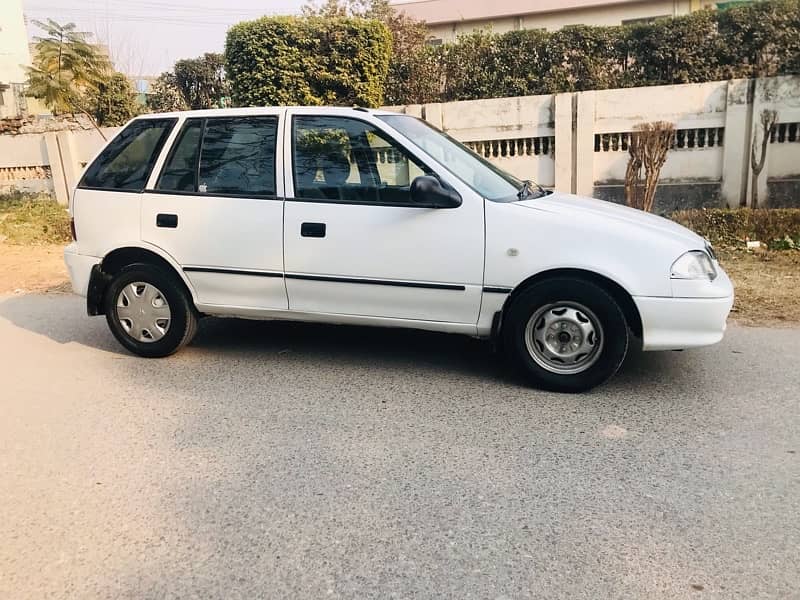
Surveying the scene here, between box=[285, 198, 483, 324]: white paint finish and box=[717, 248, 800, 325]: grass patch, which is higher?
box=[285, 198, 483, 324]: white paint finish

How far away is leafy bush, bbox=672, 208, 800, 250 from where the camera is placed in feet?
28.6

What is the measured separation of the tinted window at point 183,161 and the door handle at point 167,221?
0.70 feet

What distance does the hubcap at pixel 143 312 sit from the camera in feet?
17.2

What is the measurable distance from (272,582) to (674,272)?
295 centimetres

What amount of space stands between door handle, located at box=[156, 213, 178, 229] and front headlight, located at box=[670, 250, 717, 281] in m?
3.49

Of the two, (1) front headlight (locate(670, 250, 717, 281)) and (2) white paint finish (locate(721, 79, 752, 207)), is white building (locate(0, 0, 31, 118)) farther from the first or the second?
(1) front headlight (locate(670, 250, 717, 281))

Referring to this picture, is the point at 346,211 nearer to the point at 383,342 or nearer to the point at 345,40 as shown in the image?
the point at 383,342

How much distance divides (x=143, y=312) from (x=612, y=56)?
926 cm

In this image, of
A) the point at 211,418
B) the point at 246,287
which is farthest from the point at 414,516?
the point at 246,287

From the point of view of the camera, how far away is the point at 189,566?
2.76 metres

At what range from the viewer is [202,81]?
16578 mm

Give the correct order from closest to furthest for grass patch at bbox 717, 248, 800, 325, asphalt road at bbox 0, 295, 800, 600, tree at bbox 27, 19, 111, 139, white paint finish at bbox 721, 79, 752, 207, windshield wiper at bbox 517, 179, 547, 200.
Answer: asphalt road at bbox 0, 295, 800, 600 < windshield wiper at bbox 517, 179, 547, 200 < grass patch at bbox 717, 248, 800, 325 < white paint finish at bbox 721, 79, 752, 207 < tree at bbox 27, 19, 111, 139

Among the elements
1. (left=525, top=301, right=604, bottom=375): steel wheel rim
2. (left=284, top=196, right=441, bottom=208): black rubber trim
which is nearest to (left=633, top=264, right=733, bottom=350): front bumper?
(left=525, top=301, right=604, bottom=375): steel wheel rim

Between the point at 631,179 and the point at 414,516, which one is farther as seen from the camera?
the point at 631,179
